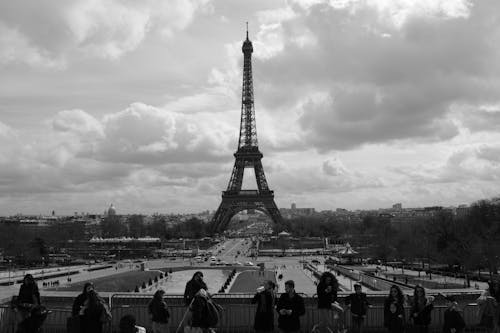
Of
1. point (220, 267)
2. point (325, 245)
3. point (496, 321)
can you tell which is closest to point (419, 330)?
point (496, 321)

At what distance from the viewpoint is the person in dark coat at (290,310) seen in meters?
10.2

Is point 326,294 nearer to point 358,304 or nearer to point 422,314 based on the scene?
point 358,304

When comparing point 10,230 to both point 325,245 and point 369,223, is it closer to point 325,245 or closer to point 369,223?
point 325,245

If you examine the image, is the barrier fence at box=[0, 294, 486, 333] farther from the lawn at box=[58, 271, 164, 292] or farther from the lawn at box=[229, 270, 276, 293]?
the lawn at box=[58, 271, 164, 292]

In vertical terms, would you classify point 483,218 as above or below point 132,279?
above

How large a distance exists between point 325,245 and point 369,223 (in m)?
27.6

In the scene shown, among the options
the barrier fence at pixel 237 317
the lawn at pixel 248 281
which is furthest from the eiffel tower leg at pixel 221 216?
the barrier fence at pixel 237 317

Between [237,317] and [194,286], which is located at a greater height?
[194,286]

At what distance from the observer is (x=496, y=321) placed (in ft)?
35.3

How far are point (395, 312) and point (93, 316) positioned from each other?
5.47 metres

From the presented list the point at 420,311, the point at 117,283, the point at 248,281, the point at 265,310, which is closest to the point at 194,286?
the point at 265,310

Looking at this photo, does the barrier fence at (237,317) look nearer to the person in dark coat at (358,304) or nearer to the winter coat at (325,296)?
the person in dark coat at (358,304)

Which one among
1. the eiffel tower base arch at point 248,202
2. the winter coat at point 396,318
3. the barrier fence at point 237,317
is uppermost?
the eiffel tower base arch at point 248,202

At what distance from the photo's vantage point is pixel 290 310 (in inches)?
402
